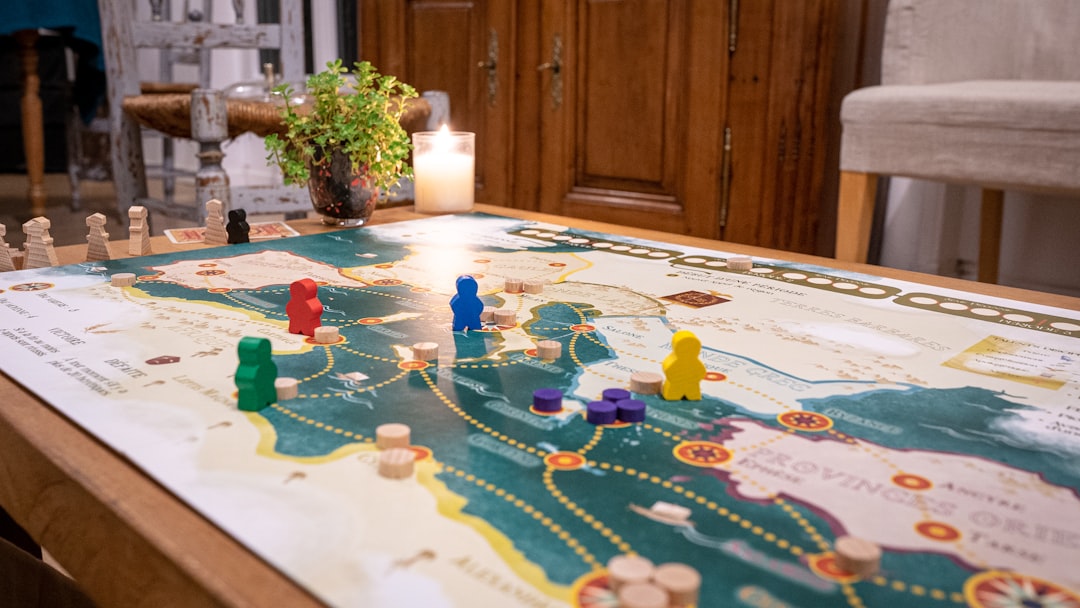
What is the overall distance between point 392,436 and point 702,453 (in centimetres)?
20

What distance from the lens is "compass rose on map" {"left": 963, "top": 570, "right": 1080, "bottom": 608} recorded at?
1.39ft

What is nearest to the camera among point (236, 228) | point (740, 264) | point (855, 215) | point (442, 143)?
point (740, 264)

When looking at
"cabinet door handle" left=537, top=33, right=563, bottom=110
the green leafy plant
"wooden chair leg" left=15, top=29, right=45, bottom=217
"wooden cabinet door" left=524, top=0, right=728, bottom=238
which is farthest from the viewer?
"wooden chair leg" left=15, top=29, right=45, bottom=217

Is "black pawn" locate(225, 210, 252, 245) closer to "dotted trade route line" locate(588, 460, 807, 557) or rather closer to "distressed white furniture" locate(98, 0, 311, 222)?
"distressed white furniture" locate(98, 0, 311, 222)

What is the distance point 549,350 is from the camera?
781mm

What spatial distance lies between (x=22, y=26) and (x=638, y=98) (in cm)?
186

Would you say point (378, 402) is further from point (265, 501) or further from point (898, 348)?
point (898, 348)

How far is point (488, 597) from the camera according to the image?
42 cm

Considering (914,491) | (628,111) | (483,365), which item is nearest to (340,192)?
(483,365)

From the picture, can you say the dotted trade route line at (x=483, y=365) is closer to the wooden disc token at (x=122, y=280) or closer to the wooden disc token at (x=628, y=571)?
the wooden disc token at (x=628, y=571)

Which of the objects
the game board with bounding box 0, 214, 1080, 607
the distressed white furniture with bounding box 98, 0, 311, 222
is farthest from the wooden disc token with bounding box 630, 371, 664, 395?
the distressed white furniture with bounding box 98, 0, 311, 222

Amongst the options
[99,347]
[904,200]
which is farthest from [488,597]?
[904,200]

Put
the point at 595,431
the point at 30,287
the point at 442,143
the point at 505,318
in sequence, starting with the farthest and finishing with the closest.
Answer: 1. the point at 442,143
2. the point at 30,287
3. the point at 505,318
4. the point at 595,431

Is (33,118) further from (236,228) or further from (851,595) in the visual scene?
(851,595)
